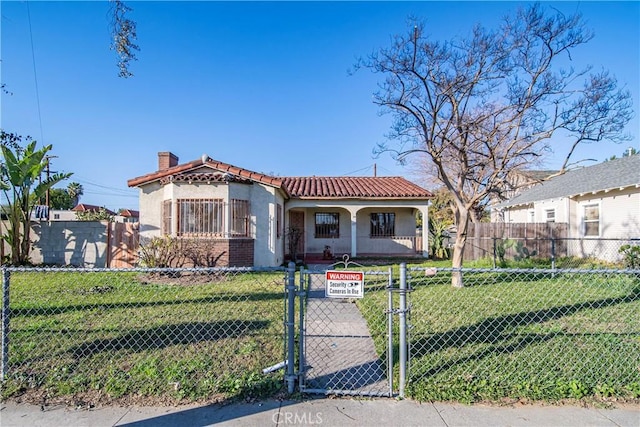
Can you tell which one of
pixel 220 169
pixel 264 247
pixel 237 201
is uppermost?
pixel 220 169

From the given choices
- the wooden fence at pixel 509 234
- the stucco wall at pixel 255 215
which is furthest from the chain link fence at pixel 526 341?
the wooden fence at pixel 509 234

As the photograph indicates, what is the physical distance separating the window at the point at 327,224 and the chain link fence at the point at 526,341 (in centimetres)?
988

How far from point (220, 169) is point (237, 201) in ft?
4.06

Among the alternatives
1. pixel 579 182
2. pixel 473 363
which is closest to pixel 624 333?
pixel 473 363

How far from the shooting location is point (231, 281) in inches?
388

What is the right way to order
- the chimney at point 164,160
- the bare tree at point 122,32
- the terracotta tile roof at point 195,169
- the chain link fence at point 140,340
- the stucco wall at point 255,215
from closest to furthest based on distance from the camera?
the chain link fence at point 140,340, the bare tree at point 122,32, the terracotta tile roof at point 195,169, the stucco wall at point 255,215, the chimney at point 164,160

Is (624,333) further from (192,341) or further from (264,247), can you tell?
(264,247)

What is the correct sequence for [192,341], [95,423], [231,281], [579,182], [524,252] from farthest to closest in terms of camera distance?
1. [579,182]
2. [524,252]
3. [231,281]
4. [192,341]
5. [95,423]

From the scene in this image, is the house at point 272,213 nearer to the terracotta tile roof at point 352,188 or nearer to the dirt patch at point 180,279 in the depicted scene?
the terracotta tile roof at point 352,188

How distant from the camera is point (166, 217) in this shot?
12039 mm

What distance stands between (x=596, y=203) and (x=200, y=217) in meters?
16.0

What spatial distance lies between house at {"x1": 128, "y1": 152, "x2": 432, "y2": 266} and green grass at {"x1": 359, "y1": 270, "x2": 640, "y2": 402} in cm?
561

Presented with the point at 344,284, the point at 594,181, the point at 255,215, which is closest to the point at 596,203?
the point at 594,181

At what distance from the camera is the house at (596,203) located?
1286cm
